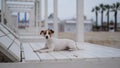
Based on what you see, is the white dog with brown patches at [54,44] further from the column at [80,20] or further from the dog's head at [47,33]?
the column at [80,20]

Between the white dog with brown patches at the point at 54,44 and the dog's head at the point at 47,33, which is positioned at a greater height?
the dog's head at the point at 47,33

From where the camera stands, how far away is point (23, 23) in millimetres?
29297

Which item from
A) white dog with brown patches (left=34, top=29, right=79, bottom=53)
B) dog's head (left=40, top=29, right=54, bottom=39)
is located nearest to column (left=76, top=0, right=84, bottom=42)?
white dog with brown patches (left=34, top=29, right=79, bottom=53)

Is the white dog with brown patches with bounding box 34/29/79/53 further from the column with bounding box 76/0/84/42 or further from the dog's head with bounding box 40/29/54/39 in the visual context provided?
the column with bounding box 76/0/84/42

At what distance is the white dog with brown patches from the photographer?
9.78 ft

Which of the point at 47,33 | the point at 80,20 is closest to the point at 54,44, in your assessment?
the point at 47,33

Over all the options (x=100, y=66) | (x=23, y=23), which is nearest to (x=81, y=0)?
(x=100, y=66)

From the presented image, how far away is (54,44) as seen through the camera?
311 centimetres

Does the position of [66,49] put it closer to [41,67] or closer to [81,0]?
[41,67]

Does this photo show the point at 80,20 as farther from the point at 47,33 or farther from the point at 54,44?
the point at 47,33

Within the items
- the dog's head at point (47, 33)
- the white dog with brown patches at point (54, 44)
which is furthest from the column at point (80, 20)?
the dog's head at point (47, 33)

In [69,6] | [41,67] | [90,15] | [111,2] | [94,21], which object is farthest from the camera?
[69,6]

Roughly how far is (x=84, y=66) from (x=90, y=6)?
3.65 m

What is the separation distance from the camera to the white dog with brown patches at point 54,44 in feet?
9.78
